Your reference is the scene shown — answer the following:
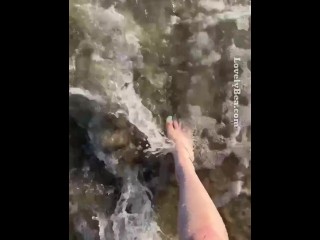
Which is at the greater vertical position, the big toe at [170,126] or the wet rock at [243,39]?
the wet rock at [243,39]

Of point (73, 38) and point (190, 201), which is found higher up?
point (73, 38)

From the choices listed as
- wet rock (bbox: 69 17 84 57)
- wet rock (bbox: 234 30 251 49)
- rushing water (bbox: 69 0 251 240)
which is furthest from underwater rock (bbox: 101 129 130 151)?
wet rock (bbox: 234 30 251 49)

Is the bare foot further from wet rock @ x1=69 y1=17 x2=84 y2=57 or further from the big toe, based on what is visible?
wet rock @ x1=69 y1=17 x2=84 y2=57

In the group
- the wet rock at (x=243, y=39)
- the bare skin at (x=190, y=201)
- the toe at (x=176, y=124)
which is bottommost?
the bare skin at (x=190, y=201)

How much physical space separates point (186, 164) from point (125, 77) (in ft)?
0.69

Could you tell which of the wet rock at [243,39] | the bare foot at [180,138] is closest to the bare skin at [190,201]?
the bare foot at [180,138]


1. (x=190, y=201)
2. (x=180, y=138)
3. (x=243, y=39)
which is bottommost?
(x=190, y=201)

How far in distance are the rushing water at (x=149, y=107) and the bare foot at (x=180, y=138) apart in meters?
0.01

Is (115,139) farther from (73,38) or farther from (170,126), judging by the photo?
(73,38)

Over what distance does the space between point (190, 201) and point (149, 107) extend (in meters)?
0.20

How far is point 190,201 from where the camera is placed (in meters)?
0.98

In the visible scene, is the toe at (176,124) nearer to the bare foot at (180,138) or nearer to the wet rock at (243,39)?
the bare foot at (180,138)

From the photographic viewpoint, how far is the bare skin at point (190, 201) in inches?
38.2

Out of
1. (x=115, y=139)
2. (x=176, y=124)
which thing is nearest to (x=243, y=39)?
(x=176, y=124)
